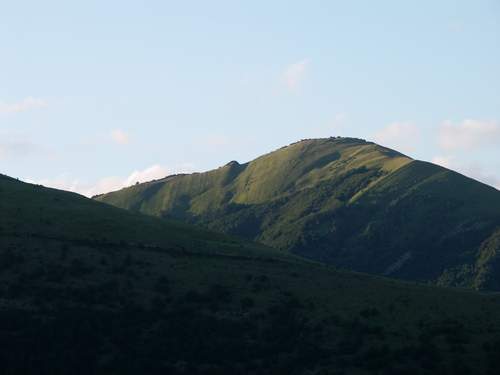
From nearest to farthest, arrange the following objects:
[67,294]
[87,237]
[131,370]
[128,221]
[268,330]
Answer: [131,370], [268,330], [67,294], [87,237], [128,221]

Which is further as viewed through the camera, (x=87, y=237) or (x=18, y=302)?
(x=87, y=237)

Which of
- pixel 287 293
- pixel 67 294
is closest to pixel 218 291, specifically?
pixel 287 293

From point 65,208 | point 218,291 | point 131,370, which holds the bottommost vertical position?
point 131,370

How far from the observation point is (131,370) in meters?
84.8

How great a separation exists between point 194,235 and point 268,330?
54644 mm

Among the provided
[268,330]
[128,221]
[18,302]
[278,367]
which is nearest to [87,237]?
[128,221]

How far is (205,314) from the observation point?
101312mm

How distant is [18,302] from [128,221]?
48.2 m

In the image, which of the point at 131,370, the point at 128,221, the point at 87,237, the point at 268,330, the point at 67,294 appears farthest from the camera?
the point at 128,221

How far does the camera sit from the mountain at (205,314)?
8706cm

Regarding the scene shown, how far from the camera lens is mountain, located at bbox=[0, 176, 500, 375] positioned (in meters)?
87.1

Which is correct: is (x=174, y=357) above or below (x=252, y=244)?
below

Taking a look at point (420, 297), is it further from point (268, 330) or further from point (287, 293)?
point (268, 330)

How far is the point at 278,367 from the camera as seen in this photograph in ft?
284
